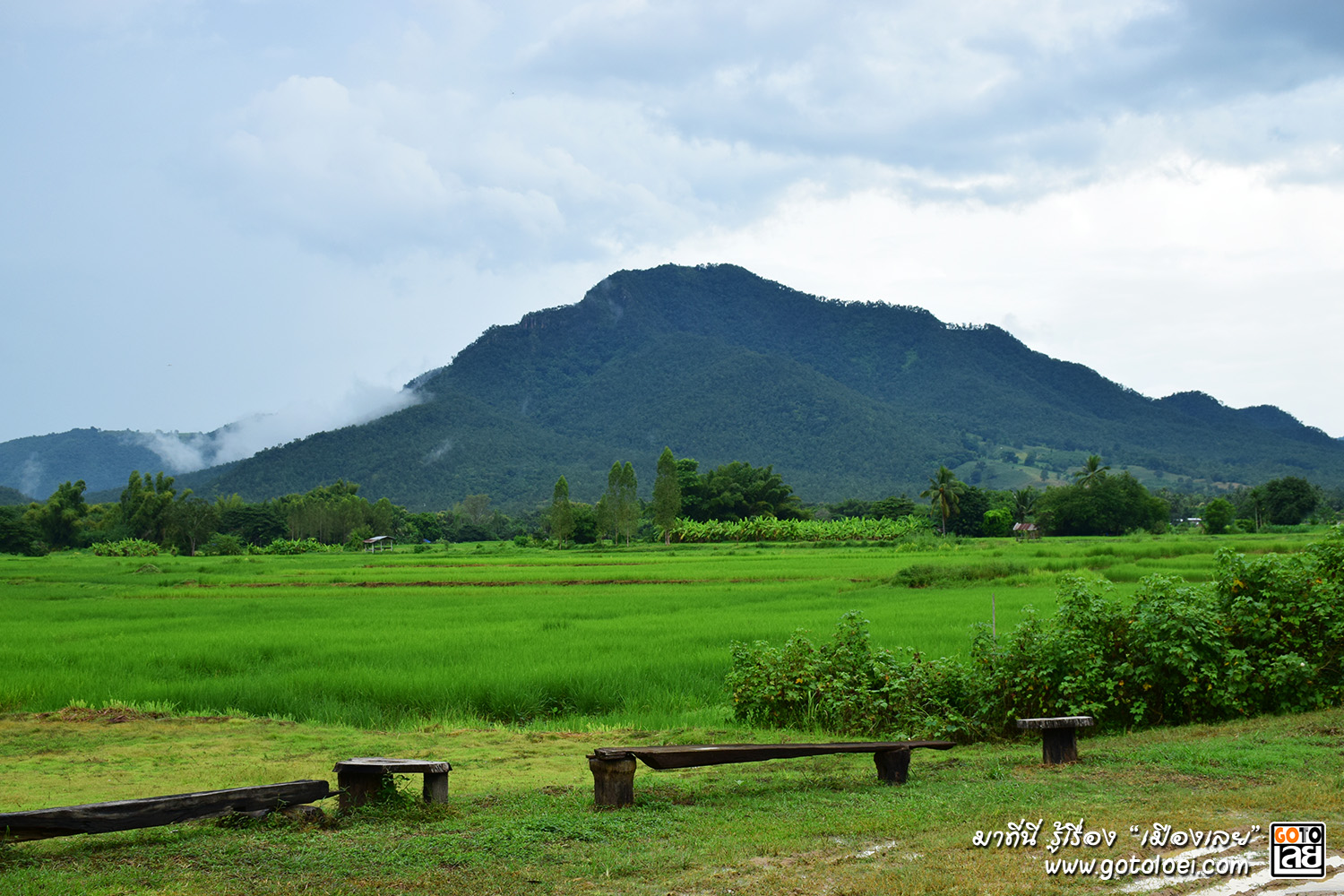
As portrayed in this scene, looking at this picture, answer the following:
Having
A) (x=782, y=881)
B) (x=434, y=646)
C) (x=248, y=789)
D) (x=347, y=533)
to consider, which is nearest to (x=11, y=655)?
(x=434, y=646)

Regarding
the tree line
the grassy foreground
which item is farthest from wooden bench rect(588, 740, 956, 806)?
the tree line

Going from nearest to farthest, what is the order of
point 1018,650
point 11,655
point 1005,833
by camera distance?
point 1005,833 < point 1018,650 < point 11,655

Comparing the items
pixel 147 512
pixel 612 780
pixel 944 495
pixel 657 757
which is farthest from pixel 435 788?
pixel 147 512

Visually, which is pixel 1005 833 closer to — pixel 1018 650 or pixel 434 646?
pixel 1018 650

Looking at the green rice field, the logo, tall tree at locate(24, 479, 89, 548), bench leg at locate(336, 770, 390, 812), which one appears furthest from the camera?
tall tree at locate(24, 479, 89, 548)

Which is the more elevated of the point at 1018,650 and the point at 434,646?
the point at 1018,650

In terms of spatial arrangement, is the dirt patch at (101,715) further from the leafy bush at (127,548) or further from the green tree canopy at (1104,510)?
the green tree canopy at (1104,510)

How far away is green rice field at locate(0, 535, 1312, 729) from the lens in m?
12.4

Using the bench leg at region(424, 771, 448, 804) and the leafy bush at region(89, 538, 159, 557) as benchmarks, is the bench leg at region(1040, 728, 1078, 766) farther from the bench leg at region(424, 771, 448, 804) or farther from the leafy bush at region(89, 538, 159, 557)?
the leafy bush at region(89, 538, 159, 557)

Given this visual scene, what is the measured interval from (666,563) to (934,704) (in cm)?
4026

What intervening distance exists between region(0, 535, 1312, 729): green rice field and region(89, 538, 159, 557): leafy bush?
40.4 meters

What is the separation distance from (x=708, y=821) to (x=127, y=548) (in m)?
86.4

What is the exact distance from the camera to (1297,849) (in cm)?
425

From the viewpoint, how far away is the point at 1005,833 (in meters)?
4.97
